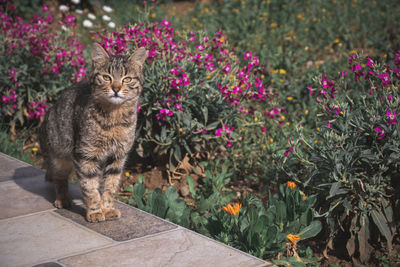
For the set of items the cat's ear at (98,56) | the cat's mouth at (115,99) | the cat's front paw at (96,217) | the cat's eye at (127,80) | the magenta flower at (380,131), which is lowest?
the cat's front paw at (96,217)

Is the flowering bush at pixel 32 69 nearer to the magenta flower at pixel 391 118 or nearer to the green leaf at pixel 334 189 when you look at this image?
the green leaf at pixel 334 189

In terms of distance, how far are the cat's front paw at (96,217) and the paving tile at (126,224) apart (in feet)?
0.11

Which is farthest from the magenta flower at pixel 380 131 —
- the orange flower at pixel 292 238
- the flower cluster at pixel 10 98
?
the flower cluster at pixel 10 98

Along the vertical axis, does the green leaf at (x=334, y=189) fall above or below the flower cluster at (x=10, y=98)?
below

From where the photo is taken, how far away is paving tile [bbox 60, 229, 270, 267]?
2.88 meters

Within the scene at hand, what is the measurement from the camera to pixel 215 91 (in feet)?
16.1

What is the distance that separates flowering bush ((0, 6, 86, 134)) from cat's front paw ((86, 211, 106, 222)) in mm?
2689

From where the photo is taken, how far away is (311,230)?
365 cm

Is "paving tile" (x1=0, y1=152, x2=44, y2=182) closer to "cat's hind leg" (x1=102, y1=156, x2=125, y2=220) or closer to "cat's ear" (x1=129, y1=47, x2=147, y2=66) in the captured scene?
"cat's hind leg" (x1=102, y1=156, x2=125, y2=220)

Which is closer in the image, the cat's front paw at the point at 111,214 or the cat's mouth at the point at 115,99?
the cat's mouth at the point at 115,99

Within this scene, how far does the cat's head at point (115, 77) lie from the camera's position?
358 centimetres

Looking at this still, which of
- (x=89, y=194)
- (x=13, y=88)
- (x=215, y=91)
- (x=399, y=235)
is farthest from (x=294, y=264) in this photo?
(x=13, y=88)

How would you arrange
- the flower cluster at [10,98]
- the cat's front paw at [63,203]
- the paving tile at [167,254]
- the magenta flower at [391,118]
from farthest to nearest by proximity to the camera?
the flower cluster at [10,98], the cat's front paw at [63,203], the magenta flower at [391,118], the paving tile at [167,254]

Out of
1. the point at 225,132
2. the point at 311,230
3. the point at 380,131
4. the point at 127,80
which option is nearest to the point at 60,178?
the point at 127,80
